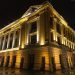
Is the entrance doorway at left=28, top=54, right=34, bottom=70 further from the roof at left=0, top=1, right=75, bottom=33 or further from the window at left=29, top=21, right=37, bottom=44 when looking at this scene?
the roof at left=0, top=1, right=75, bottom=33

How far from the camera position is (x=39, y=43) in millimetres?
26391

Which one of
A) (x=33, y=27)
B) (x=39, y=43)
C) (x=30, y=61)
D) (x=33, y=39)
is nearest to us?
(x=39, y=43)

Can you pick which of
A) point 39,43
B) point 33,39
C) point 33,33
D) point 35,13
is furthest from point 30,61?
point 35,13

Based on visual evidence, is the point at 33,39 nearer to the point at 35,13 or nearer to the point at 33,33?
the point at 33,33

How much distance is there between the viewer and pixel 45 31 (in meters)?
26.4

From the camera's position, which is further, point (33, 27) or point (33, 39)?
point (33, 27)

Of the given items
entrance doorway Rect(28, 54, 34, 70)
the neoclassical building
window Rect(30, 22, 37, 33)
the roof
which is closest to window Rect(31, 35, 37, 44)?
the neoclassical building

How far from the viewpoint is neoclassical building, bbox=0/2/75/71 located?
24016 mm

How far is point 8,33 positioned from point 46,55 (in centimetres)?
2054

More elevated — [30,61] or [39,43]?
[39,43]

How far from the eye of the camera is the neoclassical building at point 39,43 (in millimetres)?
24016

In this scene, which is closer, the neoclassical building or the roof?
the neoclassical building

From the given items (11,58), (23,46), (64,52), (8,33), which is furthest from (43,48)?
(8,33)

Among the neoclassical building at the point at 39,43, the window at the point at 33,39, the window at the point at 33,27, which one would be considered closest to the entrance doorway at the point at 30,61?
the neoclassical building at the point at 39,43
